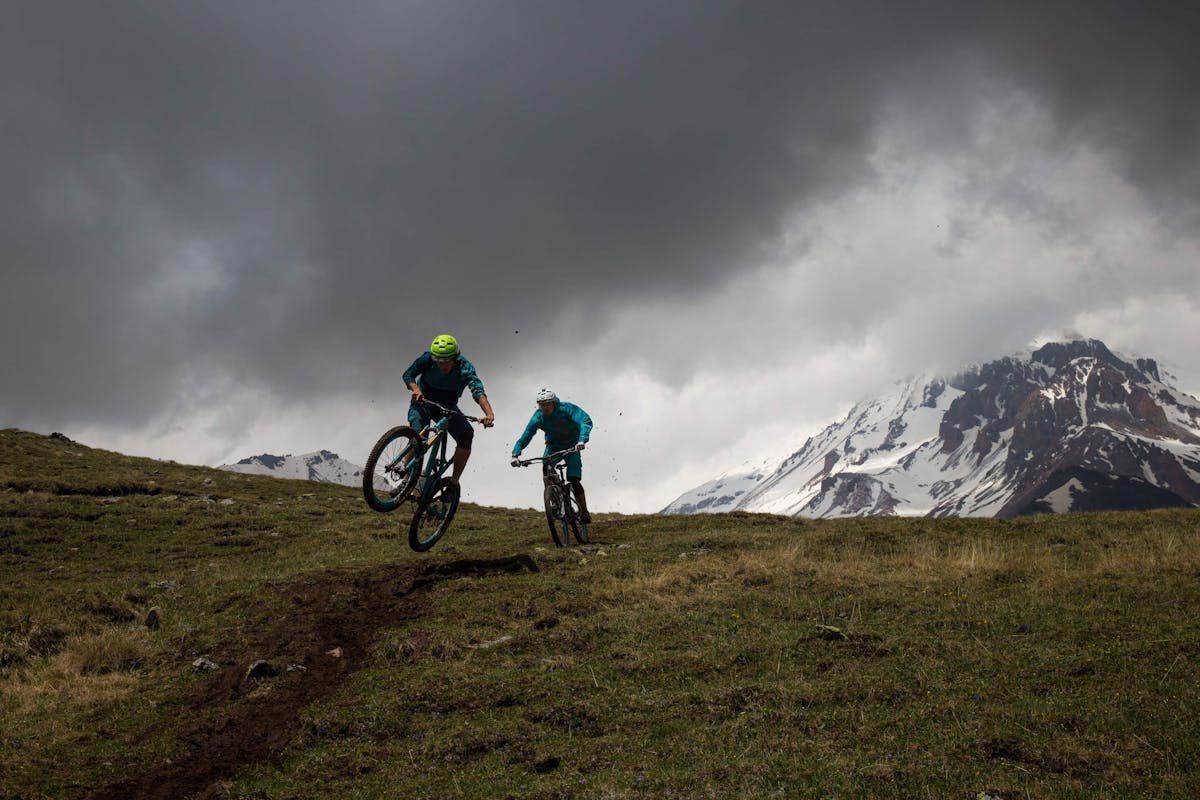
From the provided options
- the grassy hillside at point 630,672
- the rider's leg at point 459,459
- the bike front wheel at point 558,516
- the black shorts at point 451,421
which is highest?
the black shorts at point 451,421

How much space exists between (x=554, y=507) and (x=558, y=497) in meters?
0.28

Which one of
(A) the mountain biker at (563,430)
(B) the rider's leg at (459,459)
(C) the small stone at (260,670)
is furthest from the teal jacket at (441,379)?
(C) the small stone at (260,670)

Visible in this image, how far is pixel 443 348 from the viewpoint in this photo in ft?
54.9

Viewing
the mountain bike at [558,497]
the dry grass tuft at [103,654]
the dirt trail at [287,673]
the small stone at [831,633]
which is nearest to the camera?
the dirt trail at [287,673]

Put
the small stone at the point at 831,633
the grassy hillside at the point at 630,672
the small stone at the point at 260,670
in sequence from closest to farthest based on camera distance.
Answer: the grassy hillside at the point at 630,672 → the small stone at the point at 260,670 → the small stone at the point at 831,633

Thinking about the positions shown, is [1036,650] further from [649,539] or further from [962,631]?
[649,539]

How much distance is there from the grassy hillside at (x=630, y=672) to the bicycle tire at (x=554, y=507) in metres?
1.45

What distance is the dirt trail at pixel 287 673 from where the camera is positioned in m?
9.48

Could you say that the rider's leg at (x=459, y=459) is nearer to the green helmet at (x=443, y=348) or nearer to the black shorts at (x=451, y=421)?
the black shorts at (x=451, y=421)

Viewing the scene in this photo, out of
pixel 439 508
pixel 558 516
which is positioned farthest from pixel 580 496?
pixel 439 508

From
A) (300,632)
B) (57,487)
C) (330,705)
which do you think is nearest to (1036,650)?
(330,705)

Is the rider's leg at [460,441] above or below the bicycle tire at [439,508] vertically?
above

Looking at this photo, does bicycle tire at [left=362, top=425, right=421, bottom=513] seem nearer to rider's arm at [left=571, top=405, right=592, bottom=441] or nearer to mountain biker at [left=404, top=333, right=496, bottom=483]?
mountain biker at [left=404, top=333, right=496, bottom=483]

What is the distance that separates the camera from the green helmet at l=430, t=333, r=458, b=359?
1669 centimetres
